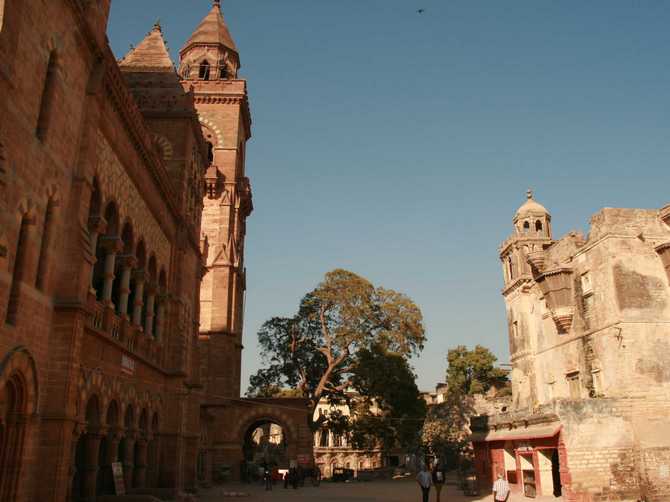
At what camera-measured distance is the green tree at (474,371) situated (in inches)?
2421

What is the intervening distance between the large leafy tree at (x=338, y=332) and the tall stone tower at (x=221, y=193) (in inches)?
183

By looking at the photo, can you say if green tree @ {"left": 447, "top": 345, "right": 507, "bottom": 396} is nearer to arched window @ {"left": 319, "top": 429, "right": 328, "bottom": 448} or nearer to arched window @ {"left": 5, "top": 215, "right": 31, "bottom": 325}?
arched window @ {"left": 319, "top": 429, "right": 328, "bottom": 448}

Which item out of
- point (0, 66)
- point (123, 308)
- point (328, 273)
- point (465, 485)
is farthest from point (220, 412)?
point (0, 66)

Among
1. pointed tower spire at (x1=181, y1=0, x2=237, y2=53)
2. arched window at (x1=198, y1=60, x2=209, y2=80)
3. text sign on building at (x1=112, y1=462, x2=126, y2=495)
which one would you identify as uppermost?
pointed tower spire at (x1=181, y1=0, x2=237, y2=53)

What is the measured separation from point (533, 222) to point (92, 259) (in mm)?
26901

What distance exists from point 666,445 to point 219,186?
99.1 ft

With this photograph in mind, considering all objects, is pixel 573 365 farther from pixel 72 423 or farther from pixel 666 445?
pixel 72 423

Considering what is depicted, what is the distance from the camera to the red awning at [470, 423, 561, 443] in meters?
21.9

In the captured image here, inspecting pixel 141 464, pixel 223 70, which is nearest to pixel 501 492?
pixel 141 464

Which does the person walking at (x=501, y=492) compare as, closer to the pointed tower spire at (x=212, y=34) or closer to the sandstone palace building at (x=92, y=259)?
the sandstone palace building at (x=92, y=259)

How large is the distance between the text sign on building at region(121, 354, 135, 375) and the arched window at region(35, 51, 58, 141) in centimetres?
733

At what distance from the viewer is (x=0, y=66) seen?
9.66 metres

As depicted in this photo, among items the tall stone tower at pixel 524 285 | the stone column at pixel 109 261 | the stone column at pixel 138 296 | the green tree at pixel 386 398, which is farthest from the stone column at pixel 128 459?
the green tree at pixel 386 398

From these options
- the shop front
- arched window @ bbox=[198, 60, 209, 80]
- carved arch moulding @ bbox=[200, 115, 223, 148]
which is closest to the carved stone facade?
the shop front
